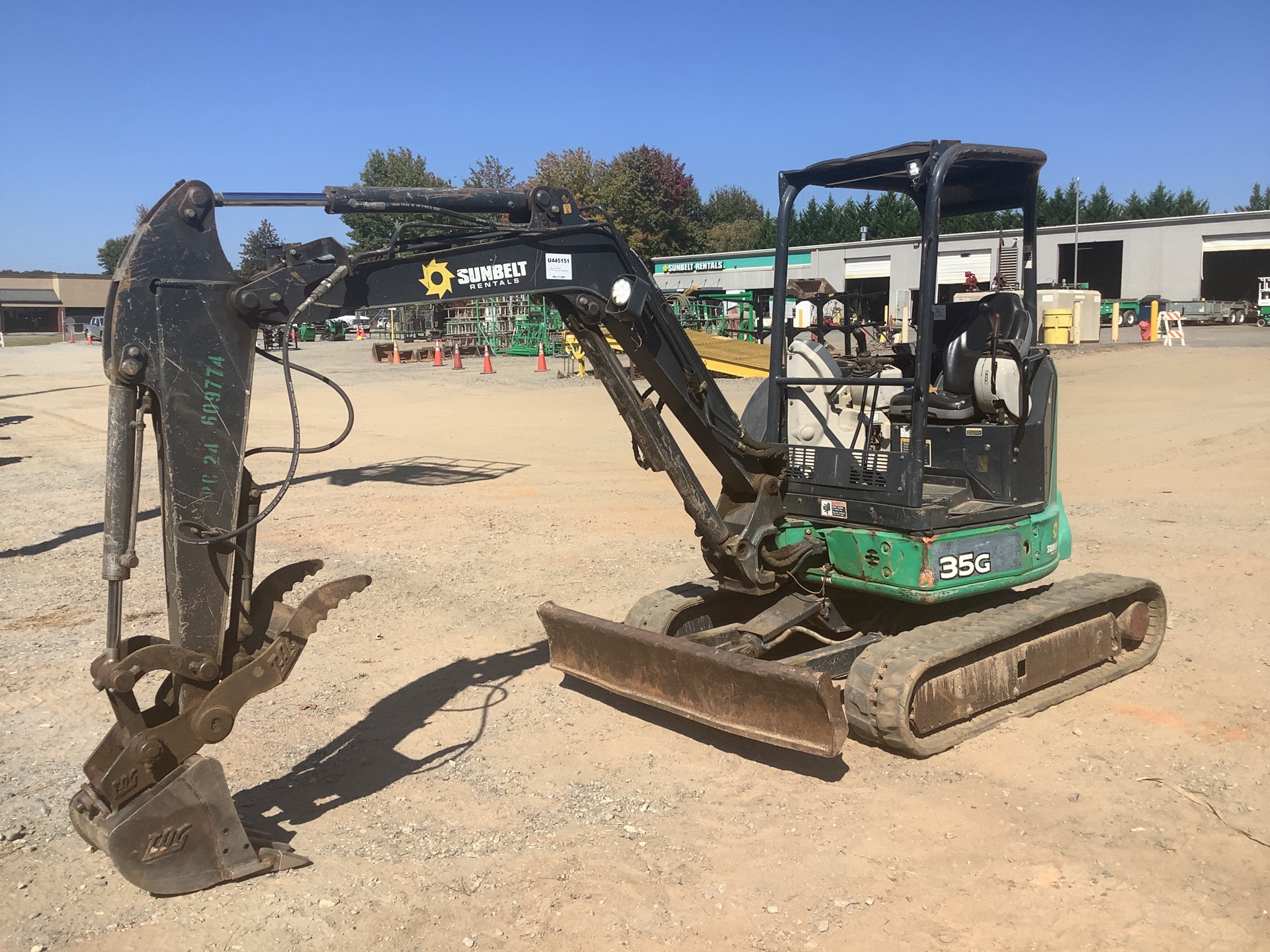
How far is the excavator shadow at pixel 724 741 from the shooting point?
5.66m

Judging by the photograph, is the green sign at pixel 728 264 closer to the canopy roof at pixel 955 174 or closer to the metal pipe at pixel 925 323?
the canopy roof at pixel 955 174

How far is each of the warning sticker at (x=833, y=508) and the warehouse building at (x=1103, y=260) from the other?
1523 inches

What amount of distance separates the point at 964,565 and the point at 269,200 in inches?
164

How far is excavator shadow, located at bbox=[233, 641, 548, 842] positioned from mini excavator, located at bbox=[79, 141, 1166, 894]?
57 cm

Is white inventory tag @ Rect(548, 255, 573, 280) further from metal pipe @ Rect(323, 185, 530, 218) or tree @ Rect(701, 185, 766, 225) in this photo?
tree @ Rect(701, 185, 766, 225)

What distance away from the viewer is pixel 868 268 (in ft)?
165

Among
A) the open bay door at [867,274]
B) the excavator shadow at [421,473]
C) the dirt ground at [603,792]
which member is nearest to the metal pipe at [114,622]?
the dirt ground at [603,792]

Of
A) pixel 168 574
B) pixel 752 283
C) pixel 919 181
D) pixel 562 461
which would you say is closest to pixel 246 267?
pixel 168 574

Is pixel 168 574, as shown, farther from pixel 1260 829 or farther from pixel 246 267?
pixel 1260 829

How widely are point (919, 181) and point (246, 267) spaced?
3.63 meters

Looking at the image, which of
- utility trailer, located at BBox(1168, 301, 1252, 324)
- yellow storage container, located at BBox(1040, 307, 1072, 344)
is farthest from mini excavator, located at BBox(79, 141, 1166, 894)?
utility trailer, located at BBox(1168, 301, 1252, 324)

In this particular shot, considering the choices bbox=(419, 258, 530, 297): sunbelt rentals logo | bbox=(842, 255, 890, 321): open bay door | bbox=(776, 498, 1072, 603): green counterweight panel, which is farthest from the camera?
bbox=(842, 255, 890, 321): open bay door

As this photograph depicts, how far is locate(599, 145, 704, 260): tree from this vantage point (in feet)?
226

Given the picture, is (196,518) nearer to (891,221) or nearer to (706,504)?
(706,504)
